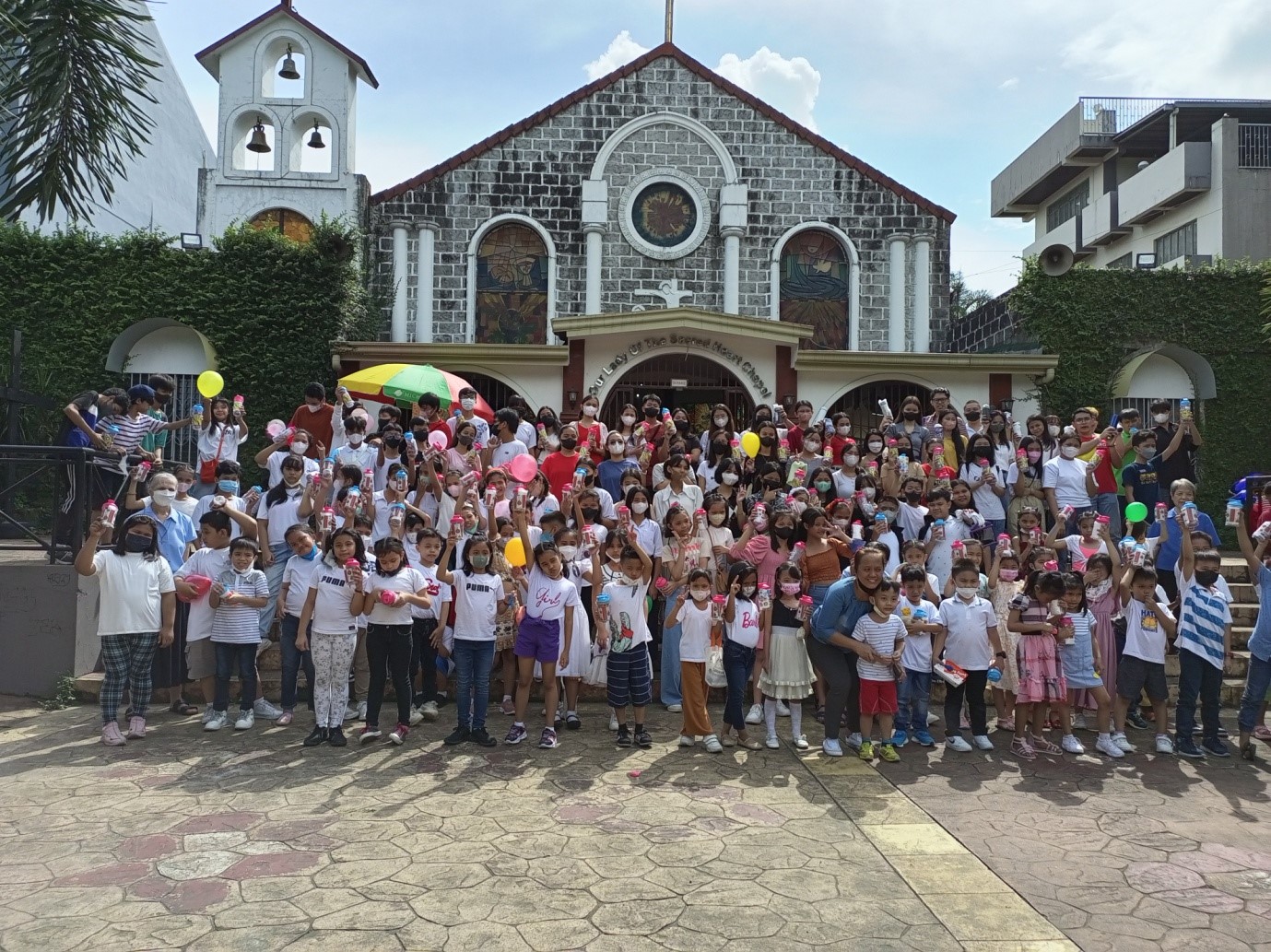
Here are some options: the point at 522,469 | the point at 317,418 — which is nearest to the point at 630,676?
the point at 522,469

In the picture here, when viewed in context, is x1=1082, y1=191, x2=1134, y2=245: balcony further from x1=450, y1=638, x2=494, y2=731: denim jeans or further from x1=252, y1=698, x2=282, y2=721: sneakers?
x1=252, y1=698, x2=282, y2=721: sneakers

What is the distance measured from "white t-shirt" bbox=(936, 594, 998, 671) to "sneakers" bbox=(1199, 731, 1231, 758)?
184cm

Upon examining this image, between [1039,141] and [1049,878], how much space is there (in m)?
34.1

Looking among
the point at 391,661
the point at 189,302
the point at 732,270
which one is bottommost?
the point at 391,661

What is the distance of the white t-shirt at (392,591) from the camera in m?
7.01

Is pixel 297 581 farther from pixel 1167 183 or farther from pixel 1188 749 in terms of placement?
pixel 1167 183

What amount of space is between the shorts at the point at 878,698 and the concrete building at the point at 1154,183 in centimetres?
1698

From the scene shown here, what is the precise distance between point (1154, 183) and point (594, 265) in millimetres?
18688

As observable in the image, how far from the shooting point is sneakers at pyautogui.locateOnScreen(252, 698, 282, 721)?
Answer: 754 cm

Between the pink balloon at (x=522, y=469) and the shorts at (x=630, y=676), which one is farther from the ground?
the pink balloon at (x=522, y=469)

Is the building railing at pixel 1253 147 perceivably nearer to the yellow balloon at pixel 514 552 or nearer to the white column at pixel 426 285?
the white column at pixel 426 285

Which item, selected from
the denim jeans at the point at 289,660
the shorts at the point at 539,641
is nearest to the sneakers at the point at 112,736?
the denim jeans at the point at 289,660

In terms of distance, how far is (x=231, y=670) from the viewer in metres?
7.48

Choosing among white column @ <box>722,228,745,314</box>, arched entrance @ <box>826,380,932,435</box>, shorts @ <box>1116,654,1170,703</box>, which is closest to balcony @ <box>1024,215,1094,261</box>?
white column @ <box>722,228,745,314</box>
